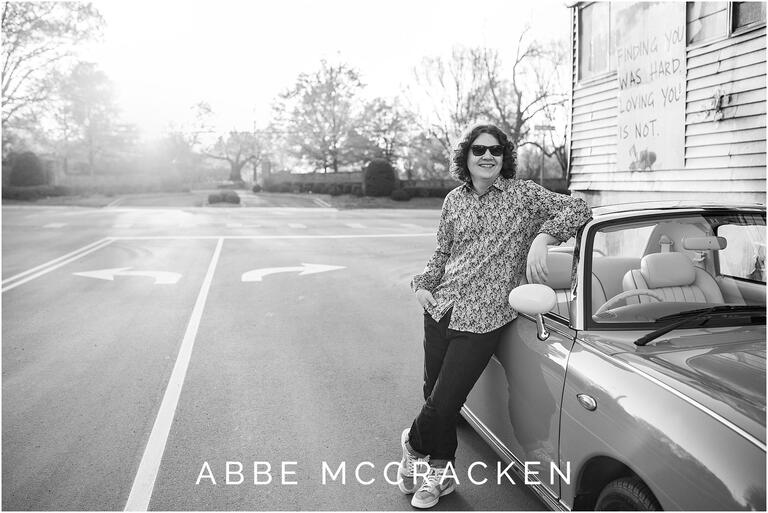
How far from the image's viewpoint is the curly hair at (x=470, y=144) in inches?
123

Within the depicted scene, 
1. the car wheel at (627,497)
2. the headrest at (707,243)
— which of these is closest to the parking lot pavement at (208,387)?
the car wheel at (627,497)

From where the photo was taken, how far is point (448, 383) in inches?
120

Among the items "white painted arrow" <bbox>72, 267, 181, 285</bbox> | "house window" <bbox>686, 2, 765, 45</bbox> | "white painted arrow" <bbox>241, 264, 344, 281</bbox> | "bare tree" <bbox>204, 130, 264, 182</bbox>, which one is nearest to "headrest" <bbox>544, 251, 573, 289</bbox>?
"house window" <bbox>686, 2, 765, 45</bbox>

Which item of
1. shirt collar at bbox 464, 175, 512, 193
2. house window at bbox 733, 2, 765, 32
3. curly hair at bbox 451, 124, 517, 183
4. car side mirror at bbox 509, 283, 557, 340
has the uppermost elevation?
house window at bbox 733, 2, 765, 32

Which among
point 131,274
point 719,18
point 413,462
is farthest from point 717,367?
point 131,274

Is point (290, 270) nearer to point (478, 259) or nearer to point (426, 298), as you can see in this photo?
point (426, 298)

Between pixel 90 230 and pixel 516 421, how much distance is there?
20.9 m

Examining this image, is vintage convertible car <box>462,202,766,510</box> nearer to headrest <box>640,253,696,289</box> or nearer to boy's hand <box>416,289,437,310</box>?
headrest <box>640,253,696,289</box>

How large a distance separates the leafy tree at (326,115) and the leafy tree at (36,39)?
21184 mm

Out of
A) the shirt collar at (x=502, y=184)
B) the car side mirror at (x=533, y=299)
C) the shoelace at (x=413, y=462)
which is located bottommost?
the shoelace at (x=413, y=462)

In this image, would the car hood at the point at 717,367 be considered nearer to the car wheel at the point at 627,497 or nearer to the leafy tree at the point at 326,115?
the car wheel at the point at 627,497

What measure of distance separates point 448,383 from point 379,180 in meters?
42.7

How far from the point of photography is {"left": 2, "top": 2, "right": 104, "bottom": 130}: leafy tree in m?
35.3

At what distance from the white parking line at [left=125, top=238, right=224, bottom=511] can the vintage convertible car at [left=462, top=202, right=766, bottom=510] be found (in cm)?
183
